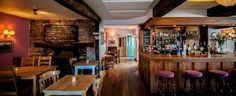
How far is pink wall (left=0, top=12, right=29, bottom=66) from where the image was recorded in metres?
5.88

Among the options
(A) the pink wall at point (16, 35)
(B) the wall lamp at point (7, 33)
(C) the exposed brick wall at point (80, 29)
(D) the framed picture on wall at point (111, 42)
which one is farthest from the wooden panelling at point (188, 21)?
(D) the framed picture on wall at point (111, 42)

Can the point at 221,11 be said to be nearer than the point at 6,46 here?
Yes

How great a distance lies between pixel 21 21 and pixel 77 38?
2291mm

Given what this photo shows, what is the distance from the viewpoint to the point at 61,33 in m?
7.78

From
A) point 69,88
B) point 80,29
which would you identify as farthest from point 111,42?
point 69,88

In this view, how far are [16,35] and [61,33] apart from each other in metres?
1.77

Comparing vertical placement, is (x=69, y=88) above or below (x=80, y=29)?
below

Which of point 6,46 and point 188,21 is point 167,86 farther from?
point 6,46

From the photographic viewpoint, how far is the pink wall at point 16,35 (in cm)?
588

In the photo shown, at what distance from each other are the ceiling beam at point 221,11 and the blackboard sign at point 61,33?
5.39 metres

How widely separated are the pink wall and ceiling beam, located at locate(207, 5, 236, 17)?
716cm

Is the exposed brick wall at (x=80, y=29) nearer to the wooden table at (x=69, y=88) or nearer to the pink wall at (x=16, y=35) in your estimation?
the pink wall at (x=16, y=35)

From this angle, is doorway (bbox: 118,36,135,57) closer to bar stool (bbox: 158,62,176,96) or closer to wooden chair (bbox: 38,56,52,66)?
bar stool (bbox: 158,62,176,96)

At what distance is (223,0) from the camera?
3.68m
